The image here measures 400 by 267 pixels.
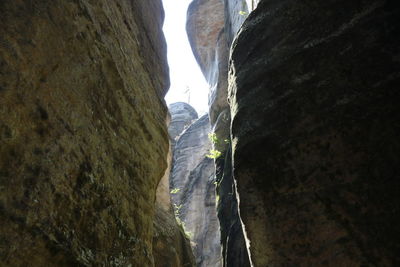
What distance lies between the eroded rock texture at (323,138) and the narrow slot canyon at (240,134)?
1cm

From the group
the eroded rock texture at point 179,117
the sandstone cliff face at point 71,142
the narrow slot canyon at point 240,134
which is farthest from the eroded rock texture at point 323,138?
the eroded rock texture at point 179,117

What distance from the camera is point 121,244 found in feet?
8.73

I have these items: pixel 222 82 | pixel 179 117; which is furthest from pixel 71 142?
pixel 179 117

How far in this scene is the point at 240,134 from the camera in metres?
3.72

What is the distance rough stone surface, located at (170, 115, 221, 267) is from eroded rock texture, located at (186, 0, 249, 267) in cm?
302

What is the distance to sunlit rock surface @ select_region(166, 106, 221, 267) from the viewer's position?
17359 mm

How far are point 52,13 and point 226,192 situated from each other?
30.7 feet

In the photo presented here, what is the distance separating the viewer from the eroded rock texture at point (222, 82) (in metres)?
9.77

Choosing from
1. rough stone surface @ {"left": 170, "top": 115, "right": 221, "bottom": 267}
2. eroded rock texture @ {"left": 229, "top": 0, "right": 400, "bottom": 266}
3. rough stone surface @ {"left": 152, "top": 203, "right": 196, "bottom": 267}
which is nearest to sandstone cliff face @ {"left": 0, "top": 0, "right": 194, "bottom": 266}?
eroded rock texture @ {"left": 229, "top": 0, "right": 400, "bottom": 266}

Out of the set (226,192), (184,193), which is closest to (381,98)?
(226,192)

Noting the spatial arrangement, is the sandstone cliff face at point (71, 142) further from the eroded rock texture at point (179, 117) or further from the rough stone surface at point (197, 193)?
the eroded rock texture at point (179, 117)

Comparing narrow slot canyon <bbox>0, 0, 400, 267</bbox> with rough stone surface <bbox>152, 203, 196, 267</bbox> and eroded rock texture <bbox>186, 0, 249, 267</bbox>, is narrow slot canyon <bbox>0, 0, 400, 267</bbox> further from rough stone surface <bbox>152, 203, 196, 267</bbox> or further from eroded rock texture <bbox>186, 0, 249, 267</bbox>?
eroded rock texture <bbox>186, 0, 249, 267</bbox>

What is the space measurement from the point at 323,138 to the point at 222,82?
1182cm

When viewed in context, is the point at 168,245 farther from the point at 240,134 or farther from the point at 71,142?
the point at 71,142
